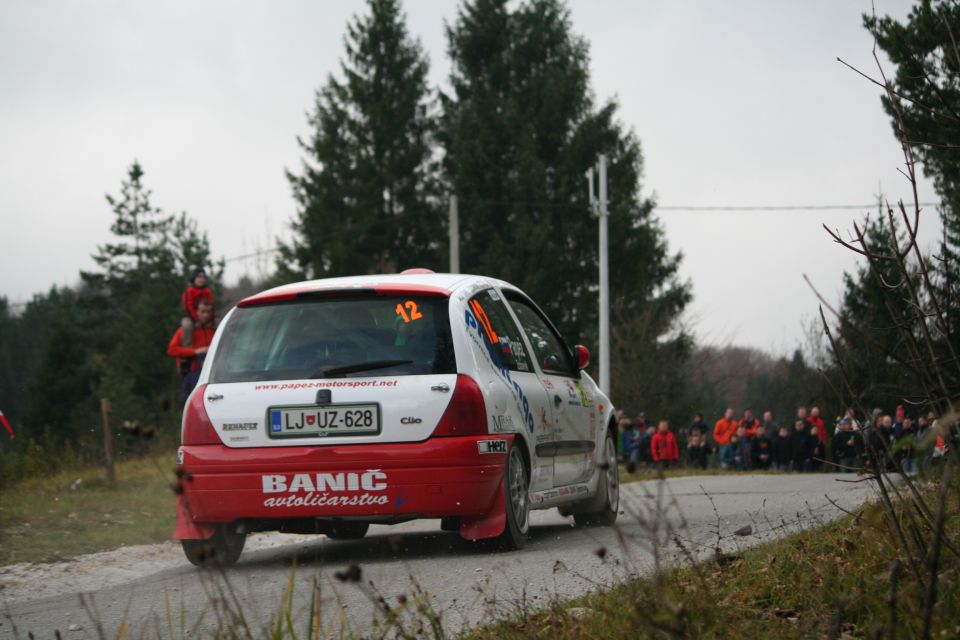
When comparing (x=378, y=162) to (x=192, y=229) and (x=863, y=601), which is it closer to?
(x=192, y=229)

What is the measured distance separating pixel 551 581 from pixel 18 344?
89.5 meters

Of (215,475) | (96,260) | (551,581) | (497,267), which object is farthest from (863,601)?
(96,260)

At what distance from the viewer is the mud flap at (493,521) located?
753 cm

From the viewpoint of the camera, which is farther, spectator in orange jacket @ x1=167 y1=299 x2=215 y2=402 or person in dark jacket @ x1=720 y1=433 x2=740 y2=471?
person in dark jacket @ x1=720 y1=433 x2=740 y2=471

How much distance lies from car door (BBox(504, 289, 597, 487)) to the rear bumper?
3.62 feet

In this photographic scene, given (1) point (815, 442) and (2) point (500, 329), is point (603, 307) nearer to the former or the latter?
(1) point (815, 442)

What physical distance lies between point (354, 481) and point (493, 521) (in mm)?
840

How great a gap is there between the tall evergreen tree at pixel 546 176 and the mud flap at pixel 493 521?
40013 millimetres

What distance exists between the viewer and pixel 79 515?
12336mm

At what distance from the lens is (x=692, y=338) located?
48.2 metres

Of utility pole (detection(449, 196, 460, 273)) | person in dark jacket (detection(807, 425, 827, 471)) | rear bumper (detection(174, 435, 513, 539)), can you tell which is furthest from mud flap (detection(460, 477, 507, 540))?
utility pole (detection(449, 196, 460, 273))

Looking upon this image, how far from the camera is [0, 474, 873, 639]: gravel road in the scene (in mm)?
5238

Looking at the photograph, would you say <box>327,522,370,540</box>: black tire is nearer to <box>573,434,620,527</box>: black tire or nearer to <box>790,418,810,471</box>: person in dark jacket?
<box>573,434,620,527</box>: black tire

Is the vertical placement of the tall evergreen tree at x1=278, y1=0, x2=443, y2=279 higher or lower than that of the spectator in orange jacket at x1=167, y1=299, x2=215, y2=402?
higher
